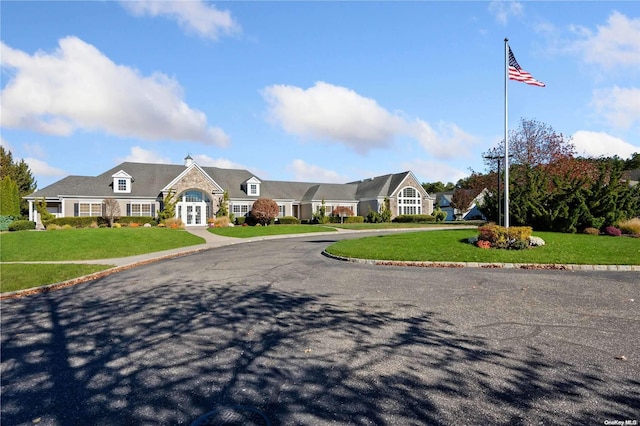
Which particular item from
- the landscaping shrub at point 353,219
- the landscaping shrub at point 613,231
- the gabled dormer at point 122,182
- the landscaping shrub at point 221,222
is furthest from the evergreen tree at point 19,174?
the landscaping shrub at point 613,231

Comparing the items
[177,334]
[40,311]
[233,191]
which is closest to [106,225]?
[233,191]

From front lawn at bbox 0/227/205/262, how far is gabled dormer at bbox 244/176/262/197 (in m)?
22.5

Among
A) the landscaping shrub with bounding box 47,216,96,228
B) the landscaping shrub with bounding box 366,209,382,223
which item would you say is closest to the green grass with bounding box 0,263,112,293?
the landscaping shrub with bounding box 47,216,96,228

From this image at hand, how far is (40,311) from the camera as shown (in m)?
8.00

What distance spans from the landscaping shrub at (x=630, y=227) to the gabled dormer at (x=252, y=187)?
122ft

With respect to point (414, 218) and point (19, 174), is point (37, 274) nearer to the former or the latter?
point (414, 218)

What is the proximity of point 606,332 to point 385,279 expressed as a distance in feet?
18.7

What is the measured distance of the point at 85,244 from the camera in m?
20.2

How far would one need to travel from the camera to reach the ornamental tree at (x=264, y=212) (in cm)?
4041

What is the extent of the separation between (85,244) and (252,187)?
96.0 feet

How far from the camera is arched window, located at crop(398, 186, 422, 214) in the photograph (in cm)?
5438

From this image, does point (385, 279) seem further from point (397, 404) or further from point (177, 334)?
point (397, 404)

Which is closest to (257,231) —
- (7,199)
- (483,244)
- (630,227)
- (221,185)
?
(221,185)

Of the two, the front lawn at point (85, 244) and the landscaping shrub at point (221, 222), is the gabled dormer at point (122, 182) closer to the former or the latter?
the landscaping shrub at point (221, 222)
